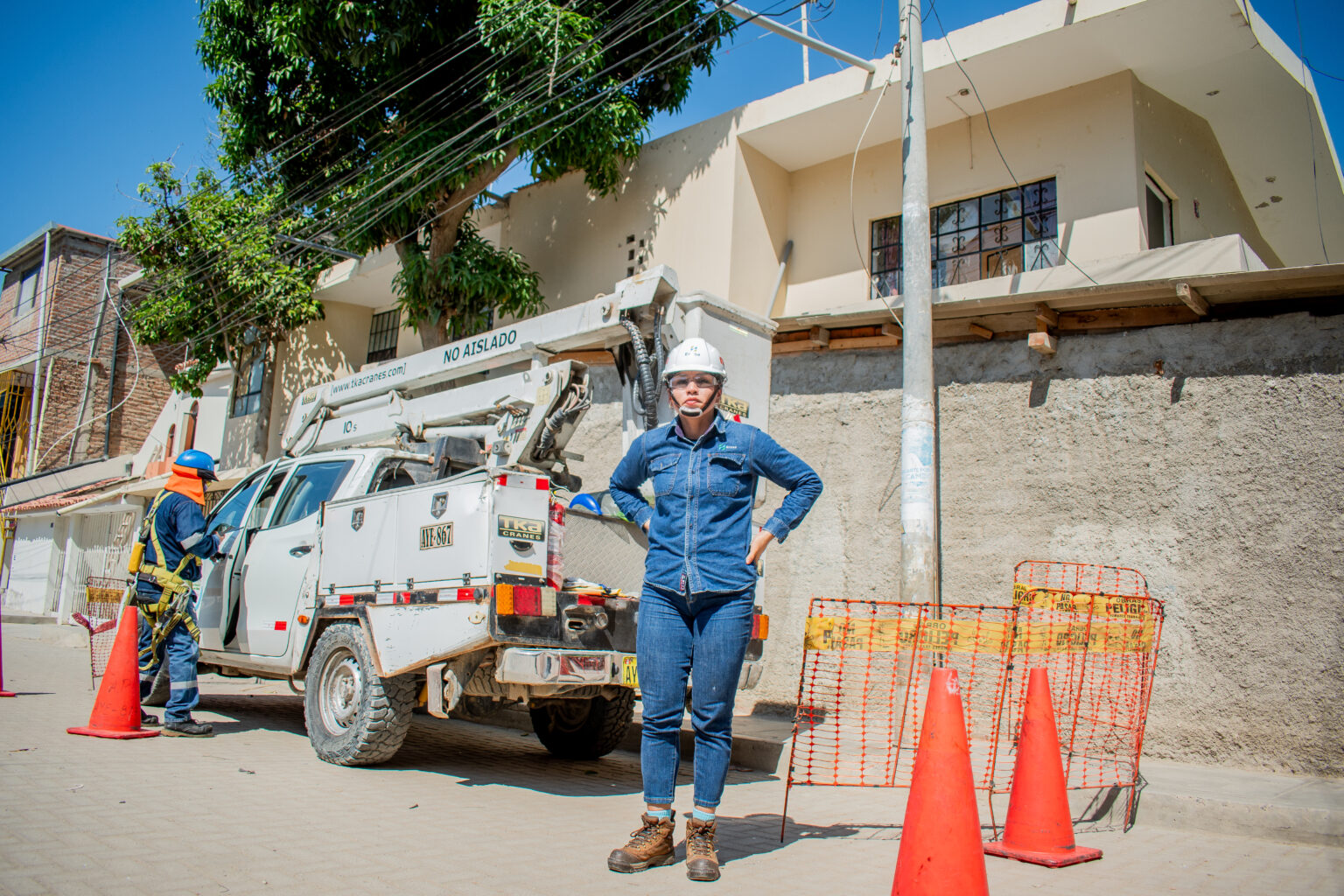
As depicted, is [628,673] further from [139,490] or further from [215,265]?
[139,490]

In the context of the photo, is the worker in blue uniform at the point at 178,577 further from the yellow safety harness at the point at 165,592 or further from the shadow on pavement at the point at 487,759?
the shadow on pavement at the point at 487,759

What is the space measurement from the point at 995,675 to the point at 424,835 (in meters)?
5.14

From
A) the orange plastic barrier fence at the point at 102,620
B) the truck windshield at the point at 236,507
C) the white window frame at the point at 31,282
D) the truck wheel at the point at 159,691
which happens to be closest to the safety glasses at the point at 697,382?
the truck windshield at the point at 236,507

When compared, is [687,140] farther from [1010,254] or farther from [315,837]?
[315,837]

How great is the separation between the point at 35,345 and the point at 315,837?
83.6ft

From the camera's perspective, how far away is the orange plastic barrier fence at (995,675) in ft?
16.1

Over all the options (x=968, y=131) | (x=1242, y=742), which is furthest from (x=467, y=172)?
(x=1242, y=742)

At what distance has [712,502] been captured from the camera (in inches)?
152

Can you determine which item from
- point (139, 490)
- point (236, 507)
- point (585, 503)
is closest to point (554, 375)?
point (585, 503)

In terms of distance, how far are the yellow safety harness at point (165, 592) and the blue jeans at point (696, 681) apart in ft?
13.5

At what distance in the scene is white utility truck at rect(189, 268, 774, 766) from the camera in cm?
493

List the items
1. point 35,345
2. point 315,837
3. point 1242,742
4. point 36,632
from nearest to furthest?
point 315,837
point 1242,742
point 36,632
point 35,345

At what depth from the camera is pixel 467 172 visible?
475 inches

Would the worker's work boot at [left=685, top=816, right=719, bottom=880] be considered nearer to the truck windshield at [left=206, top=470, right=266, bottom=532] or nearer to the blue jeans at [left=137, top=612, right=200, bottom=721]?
the blue jeans at [left=137, top=612, right=200, bottom=721]
